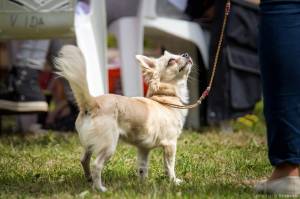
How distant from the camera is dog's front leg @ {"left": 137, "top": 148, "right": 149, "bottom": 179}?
356cm

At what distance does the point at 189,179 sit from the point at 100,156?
602 mm

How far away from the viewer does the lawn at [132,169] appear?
318cm

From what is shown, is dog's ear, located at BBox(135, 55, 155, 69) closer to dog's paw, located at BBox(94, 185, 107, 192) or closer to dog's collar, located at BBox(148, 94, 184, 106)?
dog's collar, located at BBox(148, 94, 184, 106)

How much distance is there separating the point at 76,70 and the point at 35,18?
1479 mm

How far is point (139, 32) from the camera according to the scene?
18.2ft

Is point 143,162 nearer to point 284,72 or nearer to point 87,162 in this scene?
point 87,162

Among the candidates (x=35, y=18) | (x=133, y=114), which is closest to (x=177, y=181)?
(x=133, y=114)

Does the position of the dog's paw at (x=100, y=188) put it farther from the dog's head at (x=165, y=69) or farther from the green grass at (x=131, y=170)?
the dog's head at (x=165, y=69)

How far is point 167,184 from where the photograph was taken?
131 inches

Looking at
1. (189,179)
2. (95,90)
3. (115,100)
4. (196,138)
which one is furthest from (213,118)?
(115,100)

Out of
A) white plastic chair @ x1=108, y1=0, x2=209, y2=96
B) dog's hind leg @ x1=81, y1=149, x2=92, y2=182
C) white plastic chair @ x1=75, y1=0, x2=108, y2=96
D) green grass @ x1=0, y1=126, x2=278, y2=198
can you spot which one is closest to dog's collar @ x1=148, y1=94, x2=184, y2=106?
green grass @ x1=0, y1=126, x2=278, y2=198

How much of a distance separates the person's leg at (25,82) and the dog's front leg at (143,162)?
6.33 feet

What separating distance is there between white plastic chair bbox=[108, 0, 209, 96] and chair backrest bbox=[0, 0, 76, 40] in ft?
3.23

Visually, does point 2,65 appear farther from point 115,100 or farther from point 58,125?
point 115,100
